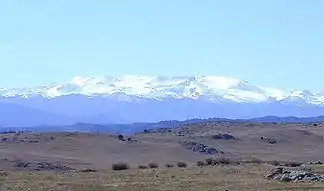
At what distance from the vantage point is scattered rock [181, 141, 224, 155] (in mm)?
83306

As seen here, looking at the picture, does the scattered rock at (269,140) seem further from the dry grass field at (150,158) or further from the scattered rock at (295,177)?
the scattered rock at (295,177)

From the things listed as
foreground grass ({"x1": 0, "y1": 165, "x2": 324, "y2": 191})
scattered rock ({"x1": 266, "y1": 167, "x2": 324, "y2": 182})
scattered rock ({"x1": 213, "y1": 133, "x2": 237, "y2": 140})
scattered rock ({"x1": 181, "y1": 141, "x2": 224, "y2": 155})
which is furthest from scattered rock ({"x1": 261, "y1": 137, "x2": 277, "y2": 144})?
scattered rock ({"x1": 266, "y1": 167, "x2": 324, "y2": 182})

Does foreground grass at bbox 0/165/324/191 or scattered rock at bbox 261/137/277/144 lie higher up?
scattered rock at bbox 261/137/277/144

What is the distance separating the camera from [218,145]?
93125 mm

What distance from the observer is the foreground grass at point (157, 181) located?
34.6 metres

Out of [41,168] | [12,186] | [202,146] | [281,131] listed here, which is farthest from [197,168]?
[281,131]

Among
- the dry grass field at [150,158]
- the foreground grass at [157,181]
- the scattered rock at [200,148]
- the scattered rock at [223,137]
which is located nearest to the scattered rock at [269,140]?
the dry grass field at [150,158]

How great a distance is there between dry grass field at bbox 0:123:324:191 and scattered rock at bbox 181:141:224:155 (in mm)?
794

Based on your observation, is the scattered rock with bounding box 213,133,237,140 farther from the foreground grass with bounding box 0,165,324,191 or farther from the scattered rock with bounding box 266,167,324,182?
the scattered rock with bounding box 266,167,324,182

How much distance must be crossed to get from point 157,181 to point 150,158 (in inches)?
1517

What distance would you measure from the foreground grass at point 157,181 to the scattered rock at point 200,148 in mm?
38698

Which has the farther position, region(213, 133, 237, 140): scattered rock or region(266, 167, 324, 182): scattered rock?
region(213, 133, 237, 140): scattered rock

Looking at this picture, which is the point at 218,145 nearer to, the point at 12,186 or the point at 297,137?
the point at 297,137

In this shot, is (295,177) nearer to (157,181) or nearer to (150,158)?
(157,181)
